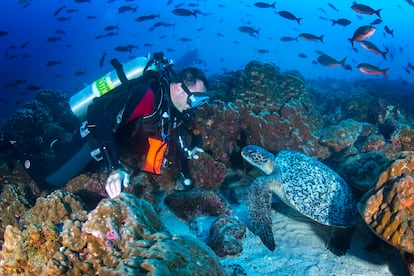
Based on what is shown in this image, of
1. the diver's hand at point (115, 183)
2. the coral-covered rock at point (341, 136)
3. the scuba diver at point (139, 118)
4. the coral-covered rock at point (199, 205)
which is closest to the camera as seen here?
the diver's hand at point (115, 183)

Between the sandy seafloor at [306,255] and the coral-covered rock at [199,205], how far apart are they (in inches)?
6.2

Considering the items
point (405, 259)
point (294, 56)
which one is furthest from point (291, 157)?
point (294, 56)

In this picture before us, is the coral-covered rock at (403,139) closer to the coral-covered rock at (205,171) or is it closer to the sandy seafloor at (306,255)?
the sandy seafloor at (306,255)

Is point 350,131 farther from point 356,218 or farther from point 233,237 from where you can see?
point 233,237

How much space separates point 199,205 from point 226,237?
105 cm

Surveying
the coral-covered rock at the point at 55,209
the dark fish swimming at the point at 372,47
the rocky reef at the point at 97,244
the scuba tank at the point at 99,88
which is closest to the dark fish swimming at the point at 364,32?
the dark fish swimming at the point at 372,47

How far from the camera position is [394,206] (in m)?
2.93

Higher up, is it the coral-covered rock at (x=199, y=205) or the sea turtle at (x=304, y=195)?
the sea turtle at (x=304, y=195)

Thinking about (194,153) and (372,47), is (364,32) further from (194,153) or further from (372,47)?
(194,153)

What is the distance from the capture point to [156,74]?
4445mm

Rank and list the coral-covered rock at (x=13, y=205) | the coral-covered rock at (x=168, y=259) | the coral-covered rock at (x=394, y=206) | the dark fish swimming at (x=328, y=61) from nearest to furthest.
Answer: the coral-covered rock at (x=168, y=259) → the coral-covered rock at (x=394, y=206) → the coral-covered rock at (x=13, y=205) → the dark fish swimming at (x=328, y=61)

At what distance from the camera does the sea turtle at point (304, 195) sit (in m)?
3.93

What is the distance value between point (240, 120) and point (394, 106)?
206 inches

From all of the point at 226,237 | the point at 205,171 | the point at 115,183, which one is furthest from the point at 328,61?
the point at 115,183
